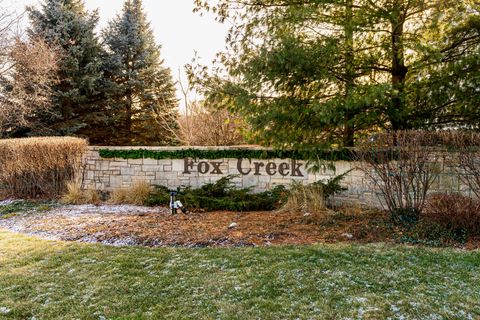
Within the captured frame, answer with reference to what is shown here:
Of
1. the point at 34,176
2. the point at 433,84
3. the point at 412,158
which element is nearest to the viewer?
the point at 412,158

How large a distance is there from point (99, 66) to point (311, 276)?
48.5ft

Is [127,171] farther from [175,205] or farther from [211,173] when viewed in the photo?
[175,205]

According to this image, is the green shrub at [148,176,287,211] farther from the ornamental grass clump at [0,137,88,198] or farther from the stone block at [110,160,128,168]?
the ornamental grass clump at [0,137,88,198]

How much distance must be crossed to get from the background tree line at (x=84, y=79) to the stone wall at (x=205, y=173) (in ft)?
12.0

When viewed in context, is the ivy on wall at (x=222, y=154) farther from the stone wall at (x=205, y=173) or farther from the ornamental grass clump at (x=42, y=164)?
the ornamental grass clump at (x=42, y=164)

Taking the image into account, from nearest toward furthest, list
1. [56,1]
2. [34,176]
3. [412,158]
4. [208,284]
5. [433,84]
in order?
1. [208,284]
2. [412,158]
3. [433,84]
4. [34,176]
5. [56,1]

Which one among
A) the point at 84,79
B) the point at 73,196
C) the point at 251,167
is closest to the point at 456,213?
the point at 251,167

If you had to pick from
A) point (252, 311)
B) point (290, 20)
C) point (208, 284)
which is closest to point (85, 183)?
point (290, 20)

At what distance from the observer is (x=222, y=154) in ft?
28.8

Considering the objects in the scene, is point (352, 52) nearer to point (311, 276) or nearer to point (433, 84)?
point (433, 84)

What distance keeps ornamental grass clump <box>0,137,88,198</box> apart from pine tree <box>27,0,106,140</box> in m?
5.43

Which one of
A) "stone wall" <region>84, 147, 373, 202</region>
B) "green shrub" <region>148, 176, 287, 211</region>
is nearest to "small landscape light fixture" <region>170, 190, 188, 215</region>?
"green shrub" <region>148, 176, 287, 211</region>

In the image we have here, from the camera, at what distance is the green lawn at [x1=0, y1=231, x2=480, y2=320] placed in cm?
293

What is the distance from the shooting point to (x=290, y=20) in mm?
5809
